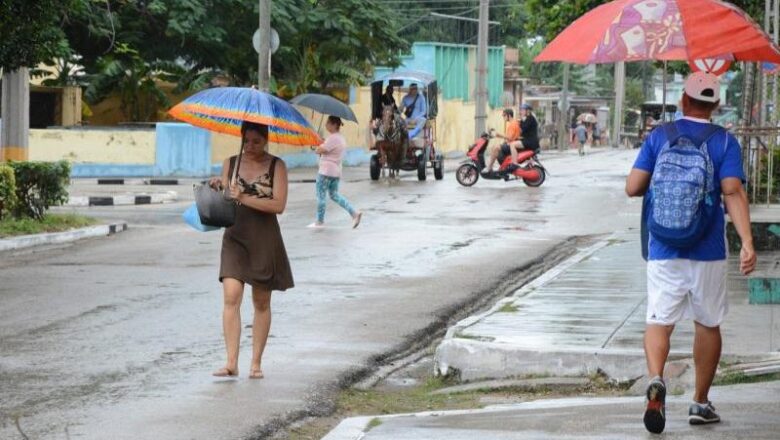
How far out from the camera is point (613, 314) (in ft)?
42.1

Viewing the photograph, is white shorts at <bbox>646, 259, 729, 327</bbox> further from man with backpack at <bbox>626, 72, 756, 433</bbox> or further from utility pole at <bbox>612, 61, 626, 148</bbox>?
utility pole at <bbox>612, 61, 626, 148</bbox>

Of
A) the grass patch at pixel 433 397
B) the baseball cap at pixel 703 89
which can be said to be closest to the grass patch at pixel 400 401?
the grass patch at pixel 433 397

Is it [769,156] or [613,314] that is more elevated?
[769,156]

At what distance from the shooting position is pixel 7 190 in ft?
66.9

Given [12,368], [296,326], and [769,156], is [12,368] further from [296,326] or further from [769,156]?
[769,156]

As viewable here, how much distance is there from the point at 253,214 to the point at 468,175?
23304 millimetres

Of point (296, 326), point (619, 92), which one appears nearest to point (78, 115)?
point (296, 326)

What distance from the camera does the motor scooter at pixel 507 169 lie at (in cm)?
3275

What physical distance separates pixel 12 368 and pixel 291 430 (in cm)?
250

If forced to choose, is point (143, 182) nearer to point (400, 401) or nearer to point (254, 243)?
point (254, 243)

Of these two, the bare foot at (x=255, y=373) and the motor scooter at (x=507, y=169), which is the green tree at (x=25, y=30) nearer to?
the bare foot at (x=255, y=373)

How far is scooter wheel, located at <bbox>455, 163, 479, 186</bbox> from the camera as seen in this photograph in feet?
109

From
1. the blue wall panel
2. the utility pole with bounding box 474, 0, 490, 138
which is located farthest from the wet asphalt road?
the utility pole with bounding box 474, 0, 490, 138

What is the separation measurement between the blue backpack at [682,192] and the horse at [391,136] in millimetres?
26206
